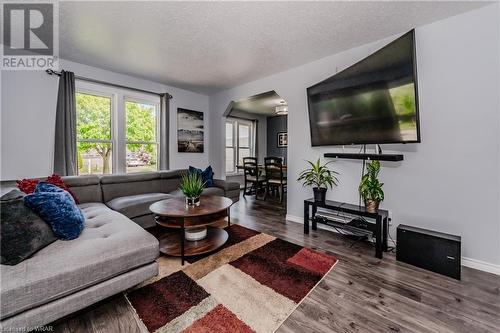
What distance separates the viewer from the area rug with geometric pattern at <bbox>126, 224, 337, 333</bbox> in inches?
54.0

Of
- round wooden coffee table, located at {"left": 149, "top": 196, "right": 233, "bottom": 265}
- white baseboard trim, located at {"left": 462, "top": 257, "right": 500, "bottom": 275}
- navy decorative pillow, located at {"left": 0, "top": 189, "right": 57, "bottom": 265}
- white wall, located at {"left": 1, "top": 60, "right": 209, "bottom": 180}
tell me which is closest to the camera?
navy decorative pillow, located at {"left": 0, "top": 189, "right": 57, "bottom": 265}

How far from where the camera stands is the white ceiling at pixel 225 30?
1.96m

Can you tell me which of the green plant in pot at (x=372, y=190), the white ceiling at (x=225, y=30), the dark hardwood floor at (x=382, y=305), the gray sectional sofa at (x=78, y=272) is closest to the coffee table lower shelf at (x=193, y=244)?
the gray sectional sofa at (x=78, y=272)

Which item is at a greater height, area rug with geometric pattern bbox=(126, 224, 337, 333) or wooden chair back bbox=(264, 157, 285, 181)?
wooden chair back bbox=(264, 157, 285, 181)

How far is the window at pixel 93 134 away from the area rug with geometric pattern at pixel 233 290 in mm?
2670

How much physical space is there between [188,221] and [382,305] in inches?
68.8

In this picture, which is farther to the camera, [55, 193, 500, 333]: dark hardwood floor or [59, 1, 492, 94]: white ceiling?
[59, 1, 492, 94]: white ceiling

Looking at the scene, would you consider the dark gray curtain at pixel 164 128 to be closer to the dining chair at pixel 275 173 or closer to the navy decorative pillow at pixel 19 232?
the dining chair at pixel 275 173

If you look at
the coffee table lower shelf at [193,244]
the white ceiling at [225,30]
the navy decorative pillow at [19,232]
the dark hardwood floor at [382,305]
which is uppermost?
the white ceiling at [225,30]

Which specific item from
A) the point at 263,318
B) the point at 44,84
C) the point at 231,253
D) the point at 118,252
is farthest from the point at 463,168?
the point at 44,84

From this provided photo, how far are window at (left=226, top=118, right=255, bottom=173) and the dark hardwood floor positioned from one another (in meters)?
4.76

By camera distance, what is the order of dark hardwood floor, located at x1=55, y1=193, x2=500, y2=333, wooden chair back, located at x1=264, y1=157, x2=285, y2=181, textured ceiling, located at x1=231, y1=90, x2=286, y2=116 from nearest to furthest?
dark hardwood floor, located at x1=55, y1=193, x2=500, y2=333
wooden chair back, located at x1=264, y1=157, x2=285, y2=181
textured ceiling, located at x1=231, y1=90, x2=286, y2=116

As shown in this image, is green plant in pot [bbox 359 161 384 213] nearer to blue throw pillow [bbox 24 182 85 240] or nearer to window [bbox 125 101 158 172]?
blue throw pillow [bbox 24 182 85 240]

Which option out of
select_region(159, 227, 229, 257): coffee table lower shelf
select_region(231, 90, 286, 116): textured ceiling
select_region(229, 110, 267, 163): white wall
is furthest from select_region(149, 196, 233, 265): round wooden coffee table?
select_region(229, 110, 267, 163): white wall
